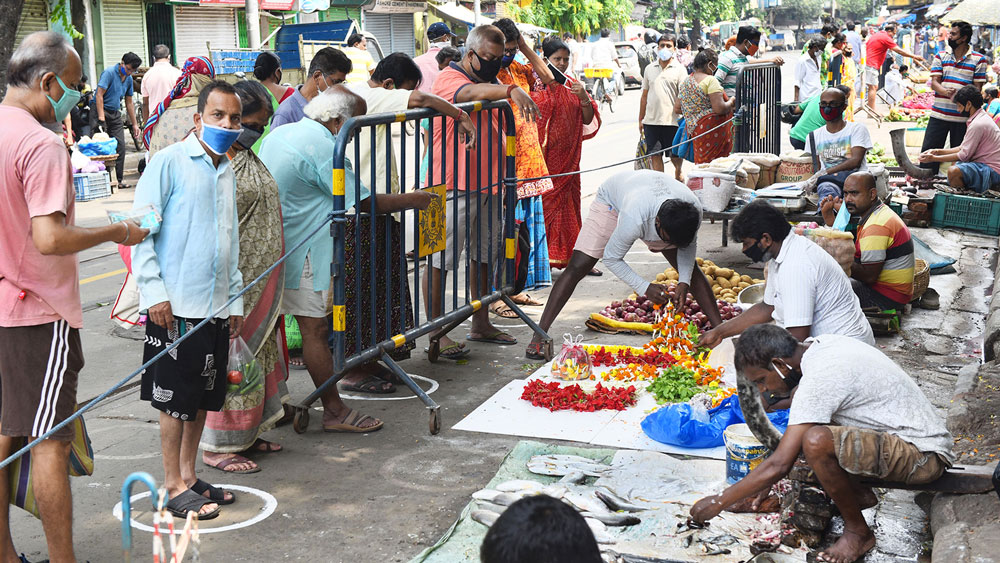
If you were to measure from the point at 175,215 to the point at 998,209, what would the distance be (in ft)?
30.6

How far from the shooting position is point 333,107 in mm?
5520

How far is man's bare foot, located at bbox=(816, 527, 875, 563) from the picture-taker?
4102 millimetres

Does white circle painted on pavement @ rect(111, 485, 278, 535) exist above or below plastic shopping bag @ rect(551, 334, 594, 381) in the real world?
below

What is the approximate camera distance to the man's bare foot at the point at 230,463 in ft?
16.8

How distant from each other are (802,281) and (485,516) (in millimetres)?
2073

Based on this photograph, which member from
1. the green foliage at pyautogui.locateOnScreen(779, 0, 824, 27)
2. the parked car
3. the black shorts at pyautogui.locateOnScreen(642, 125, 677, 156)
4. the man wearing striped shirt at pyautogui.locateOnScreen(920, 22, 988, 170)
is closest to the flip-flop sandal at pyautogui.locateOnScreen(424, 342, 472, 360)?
the black shorts at pyautogui.locateOnScreen(642, 125, 677, 156)

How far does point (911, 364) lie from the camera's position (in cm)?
691

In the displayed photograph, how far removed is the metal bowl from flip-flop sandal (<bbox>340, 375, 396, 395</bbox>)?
2923mm

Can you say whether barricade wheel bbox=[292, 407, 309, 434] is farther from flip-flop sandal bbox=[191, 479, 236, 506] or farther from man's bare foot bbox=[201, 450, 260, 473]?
flip-flop sandal bbox=[191, 479, 236, 506]

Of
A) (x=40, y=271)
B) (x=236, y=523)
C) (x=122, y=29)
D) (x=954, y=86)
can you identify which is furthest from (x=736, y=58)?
(x=122, y=29)

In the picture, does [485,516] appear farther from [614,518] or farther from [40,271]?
[40,271]

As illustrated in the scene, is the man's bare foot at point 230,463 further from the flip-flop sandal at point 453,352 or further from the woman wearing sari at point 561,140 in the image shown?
the woman wearing sari at point 561,140

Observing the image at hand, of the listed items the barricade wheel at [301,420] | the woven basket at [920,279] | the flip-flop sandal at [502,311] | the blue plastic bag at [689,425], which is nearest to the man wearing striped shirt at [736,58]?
the woven basket at [920,279]

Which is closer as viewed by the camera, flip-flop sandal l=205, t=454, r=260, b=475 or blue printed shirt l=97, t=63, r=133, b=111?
flip-flop sandal l=205, t=454, r=260, b=475
